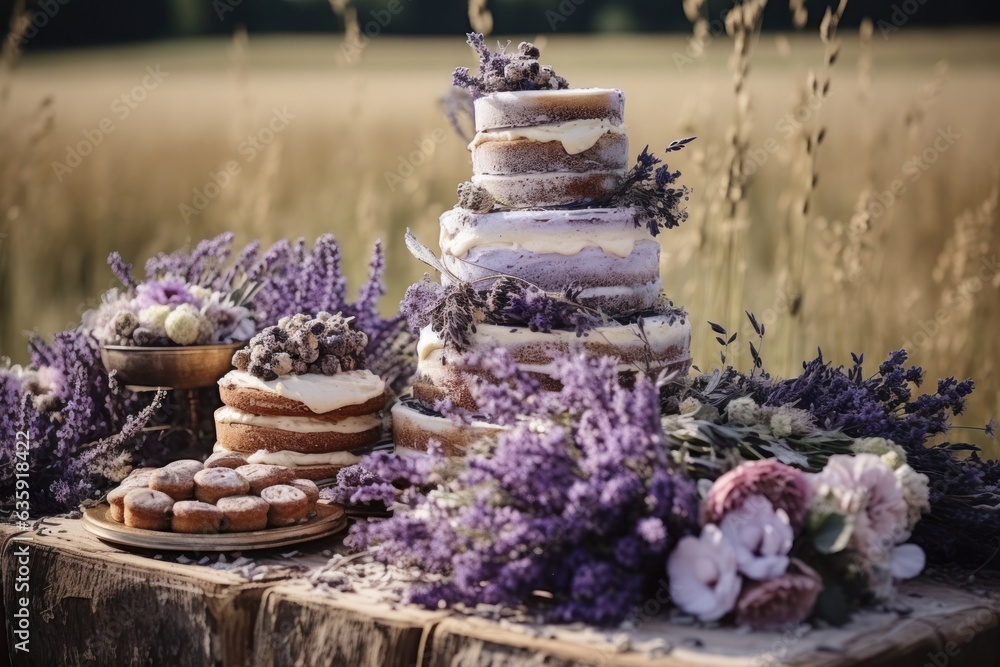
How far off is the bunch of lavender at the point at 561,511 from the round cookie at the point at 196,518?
1.69ft

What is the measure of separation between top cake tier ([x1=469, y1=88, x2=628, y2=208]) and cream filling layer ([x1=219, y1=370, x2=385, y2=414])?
28.9 inches

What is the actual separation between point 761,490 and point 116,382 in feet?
7.48

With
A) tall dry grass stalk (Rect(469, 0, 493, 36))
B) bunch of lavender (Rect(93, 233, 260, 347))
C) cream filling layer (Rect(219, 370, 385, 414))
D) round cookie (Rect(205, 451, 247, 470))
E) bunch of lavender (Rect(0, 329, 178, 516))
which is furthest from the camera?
tall dry grass stalk (Rect(469, 0, 493, 36))

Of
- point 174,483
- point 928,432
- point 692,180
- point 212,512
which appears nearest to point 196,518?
point 212,512

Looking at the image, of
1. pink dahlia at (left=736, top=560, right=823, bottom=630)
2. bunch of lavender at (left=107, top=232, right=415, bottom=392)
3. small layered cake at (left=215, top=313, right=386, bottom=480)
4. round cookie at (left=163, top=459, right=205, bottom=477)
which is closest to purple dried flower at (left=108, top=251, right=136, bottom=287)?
bunch of lavender at (left=107, top=232, right=415, bottom=392)

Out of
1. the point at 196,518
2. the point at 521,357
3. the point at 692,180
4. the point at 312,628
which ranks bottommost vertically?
the point at 312,628

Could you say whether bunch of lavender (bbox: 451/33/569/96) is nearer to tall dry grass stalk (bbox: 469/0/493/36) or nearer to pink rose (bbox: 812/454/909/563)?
tall dry grass stalk (bbox: 469/0/493/36)

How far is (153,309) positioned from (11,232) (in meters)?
1.32

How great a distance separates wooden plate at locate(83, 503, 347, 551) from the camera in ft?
8.95

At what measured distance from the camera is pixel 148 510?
9.14 ft

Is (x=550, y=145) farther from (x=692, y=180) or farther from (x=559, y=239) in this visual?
(x=692, y=180)

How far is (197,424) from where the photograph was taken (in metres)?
3.76

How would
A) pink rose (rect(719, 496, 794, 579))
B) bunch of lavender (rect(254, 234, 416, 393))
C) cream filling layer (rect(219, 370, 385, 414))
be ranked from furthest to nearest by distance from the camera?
bunch of lavender (rect(254, 234, 416, 393))
cream filling layer (rect(219, 370, 385, 414))
pink rose (rect(719, 496, 794, 579))

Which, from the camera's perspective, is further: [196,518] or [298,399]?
[298,399]
